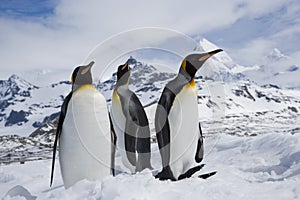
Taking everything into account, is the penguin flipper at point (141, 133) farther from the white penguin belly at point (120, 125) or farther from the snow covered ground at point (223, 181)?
the snow covered ground at point (223, 181)

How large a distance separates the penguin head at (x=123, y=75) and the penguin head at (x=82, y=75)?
1631 mm

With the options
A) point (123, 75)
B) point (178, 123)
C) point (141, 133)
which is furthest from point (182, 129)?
point (123, 75)

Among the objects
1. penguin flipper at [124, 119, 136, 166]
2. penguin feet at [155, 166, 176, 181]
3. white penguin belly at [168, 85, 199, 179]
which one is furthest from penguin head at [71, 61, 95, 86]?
penguin feet at [155, 166, 176, 181]

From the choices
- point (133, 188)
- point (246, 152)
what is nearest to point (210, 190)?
point (133, 188)

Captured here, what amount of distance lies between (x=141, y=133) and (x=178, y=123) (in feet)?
3.03

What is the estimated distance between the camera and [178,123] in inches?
225

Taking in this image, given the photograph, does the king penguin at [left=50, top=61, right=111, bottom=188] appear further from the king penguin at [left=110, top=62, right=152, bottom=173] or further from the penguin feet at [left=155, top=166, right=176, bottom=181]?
the king penguin at [left=110, top=62, right=152, bottom=173]

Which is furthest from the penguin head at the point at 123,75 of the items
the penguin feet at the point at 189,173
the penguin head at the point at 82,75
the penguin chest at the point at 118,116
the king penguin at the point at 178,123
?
the penguin feet at the point at 189,173

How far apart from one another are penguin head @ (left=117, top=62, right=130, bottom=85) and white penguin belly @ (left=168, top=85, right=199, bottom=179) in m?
1.48

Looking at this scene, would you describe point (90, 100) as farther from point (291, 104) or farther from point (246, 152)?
point (291, 104)

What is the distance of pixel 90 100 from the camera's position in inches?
198

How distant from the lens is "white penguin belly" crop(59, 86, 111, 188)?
501 centimetres

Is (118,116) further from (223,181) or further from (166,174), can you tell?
(223,181)

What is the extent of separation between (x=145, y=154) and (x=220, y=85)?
2062mm
